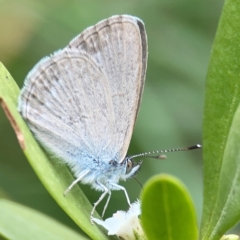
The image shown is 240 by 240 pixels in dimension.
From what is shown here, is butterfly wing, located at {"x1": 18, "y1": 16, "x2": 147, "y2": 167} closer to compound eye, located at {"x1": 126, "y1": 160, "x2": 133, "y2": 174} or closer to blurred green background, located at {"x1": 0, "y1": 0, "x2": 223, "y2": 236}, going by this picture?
compound eye, located at {"x1": 126, "y1": 160, "x2": 133, "y2": 174}

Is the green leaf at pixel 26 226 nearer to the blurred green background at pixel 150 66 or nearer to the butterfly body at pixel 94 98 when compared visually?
the butterfly body at pixel 94 98

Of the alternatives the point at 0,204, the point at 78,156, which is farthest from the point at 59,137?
the point at 0,204

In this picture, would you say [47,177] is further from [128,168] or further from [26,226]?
[128,168]

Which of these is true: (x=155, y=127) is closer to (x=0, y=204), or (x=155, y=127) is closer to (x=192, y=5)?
(x=192, y=5)

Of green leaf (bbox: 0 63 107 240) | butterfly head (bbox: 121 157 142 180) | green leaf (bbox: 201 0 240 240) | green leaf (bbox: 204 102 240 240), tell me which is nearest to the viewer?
green leaf (bbox: 204 102 240 240)

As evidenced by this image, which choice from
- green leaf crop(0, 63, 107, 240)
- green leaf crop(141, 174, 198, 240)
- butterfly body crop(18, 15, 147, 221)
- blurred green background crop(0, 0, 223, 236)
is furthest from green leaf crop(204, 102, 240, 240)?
blurred green background crop(0, 0, 223, 236)

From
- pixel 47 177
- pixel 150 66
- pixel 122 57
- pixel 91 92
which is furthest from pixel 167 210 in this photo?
pixel 150 66

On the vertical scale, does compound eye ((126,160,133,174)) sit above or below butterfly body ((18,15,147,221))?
below
